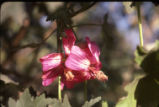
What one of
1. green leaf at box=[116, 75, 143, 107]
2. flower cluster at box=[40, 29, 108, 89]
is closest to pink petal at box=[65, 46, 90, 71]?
flower cluster at box=[40, 29, 108, 89]

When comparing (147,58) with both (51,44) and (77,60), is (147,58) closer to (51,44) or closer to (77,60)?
(77,60)

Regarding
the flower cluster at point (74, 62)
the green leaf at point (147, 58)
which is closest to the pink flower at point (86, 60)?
the flower cluster at point (74, 62)

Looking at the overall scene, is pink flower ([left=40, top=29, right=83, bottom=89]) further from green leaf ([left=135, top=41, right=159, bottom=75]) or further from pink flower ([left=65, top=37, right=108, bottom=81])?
green leaf ([left=135, top=41, right=159, bottom=75])

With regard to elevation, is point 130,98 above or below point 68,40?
below

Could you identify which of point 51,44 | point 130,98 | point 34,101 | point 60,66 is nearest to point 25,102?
point 34,101

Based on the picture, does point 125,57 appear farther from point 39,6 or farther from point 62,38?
point 62,38

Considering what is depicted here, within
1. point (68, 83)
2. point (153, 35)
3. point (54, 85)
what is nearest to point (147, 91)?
point (68, 83)
